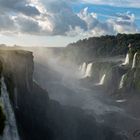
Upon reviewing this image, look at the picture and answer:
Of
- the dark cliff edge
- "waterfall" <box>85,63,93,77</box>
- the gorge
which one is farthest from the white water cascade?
"waterfall" <box>85,63,93,77</box>

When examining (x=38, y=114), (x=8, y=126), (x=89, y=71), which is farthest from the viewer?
(x=89, y=71)

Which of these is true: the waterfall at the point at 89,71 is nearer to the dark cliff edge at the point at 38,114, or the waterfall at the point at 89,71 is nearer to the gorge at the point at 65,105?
the gorge at the point at 65,105

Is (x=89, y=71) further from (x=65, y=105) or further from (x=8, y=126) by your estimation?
(x=8, y=126)

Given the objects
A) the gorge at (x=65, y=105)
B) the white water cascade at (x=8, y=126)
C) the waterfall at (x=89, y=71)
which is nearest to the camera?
the white water cascade at (x=8, y=126)

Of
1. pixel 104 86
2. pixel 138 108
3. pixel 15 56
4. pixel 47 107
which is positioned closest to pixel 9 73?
Answer: pixel 15 56

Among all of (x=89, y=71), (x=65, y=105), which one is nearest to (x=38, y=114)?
(x=65, y=105)

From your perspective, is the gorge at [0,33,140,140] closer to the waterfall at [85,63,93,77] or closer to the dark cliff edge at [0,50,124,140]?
the dark cliff edge at [0,50,124,140]

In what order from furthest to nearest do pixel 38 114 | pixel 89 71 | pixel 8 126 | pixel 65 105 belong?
pixel 89 71, pixel 65 105, pixel 38 114, pixel 8 126

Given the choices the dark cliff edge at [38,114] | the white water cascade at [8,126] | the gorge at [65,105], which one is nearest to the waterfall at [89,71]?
the gorge at [65,105]
